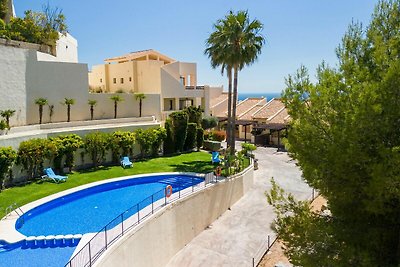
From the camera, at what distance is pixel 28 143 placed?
71.9 ft

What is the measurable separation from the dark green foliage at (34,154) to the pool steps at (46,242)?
29.8 feet

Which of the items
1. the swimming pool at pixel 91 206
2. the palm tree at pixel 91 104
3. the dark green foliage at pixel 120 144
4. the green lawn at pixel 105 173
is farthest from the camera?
the palm tree at pixel 91 104

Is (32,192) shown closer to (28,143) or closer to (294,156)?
→ (28,143)

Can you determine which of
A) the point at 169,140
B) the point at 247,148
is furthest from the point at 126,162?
the point at 247,148

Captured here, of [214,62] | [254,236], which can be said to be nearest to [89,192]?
[254,236]

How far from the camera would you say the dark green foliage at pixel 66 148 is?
76.9 ft

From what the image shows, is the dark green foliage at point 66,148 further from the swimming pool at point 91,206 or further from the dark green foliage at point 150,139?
the dark green foliage at point 150,139

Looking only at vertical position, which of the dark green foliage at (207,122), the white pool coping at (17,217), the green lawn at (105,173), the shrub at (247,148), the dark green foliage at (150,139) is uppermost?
the dark green foliage at (207,122)

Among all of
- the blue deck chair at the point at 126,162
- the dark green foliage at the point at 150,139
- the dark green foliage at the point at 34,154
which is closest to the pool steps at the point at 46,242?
the dark green foliage at the point at 34,154

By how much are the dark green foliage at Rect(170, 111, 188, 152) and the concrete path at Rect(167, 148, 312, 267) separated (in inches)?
357

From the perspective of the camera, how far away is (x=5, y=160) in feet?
64.6

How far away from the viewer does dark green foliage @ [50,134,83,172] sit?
76.9 feet

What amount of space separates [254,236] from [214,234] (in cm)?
245

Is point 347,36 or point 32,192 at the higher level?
point 347,36
